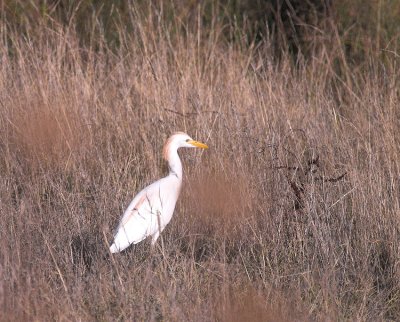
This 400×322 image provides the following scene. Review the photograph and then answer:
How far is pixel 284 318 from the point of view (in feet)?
13.0

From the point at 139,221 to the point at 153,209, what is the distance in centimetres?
15

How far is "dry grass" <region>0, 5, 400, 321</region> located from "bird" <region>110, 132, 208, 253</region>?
11 centimetres

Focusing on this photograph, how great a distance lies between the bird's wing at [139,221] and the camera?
472 cm

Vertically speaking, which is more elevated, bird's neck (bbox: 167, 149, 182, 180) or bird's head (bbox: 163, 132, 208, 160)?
bird's head (bbox: 163, 132, 208, 160)

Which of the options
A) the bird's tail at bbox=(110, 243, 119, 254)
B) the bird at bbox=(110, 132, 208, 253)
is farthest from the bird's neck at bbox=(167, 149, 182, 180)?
the bird's tail at bbox=(110, 243, 119, 254)

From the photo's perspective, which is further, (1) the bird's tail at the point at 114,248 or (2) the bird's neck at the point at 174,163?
(2) the bird's neck at the point at 174,163

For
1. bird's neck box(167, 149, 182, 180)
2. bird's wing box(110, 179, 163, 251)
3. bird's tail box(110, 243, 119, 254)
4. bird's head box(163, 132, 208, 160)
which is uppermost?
bird's head box(163, 132, 208, 160)

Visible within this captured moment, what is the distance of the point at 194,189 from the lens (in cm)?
567

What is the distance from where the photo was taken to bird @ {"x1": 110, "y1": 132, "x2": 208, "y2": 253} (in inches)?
186

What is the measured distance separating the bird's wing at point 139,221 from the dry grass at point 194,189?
0.10 m

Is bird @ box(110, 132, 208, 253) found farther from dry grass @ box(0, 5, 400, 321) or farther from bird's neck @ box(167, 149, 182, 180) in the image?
dry grass @ box(0, 5, 400, 321)

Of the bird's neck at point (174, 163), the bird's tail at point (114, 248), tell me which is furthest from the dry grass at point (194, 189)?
the bird's neck at point (174, 163)

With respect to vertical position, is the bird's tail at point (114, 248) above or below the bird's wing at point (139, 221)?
below

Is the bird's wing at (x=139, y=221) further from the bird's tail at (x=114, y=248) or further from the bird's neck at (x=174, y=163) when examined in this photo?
the bird's neck at (x=174, y=163)
